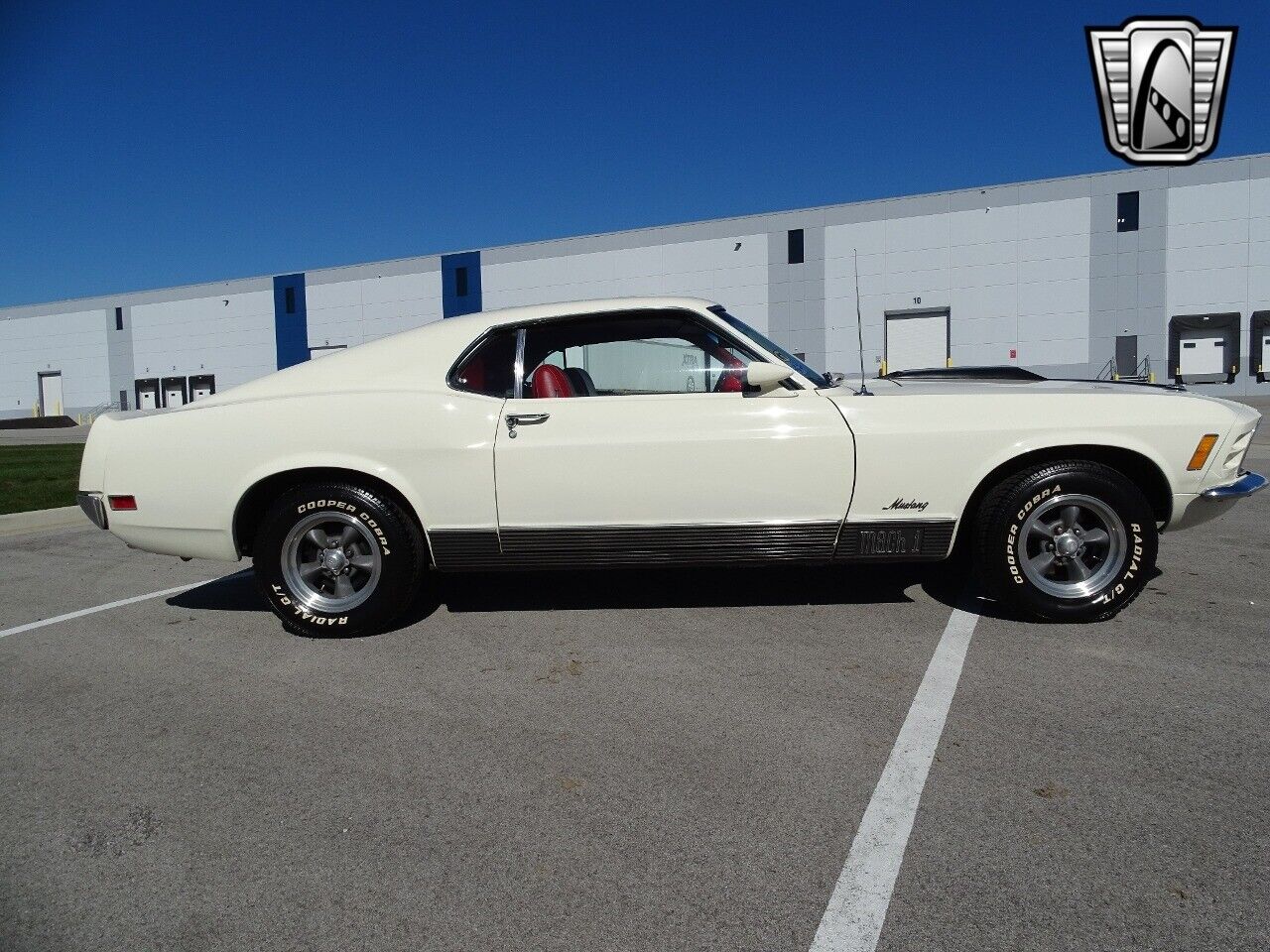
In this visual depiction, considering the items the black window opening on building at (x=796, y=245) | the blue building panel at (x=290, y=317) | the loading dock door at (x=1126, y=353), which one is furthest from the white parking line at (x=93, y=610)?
the blue building panel at (x=290, y=317)

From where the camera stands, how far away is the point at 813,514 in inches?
142

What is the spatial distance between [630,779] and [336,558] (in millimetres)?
2006

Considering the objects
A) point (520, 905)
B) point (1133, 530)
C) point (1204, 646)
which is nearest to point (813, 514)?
point (1133, 530)

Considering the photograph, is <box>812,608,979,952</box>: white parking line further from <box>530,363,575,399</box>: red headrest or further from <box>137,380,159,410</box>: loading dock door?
<box>137,380,159,410</box>: loading dock door

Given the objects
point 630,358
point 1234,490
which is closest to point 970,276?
point 1234,490

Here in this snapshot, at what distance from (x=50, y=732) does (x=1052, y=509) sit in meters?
3.96

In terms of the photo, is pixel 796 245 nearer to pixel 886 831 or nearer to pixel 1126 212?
pixel 1126 212

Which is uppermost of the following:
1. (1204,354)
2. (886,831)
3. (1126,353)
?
(1126,353)

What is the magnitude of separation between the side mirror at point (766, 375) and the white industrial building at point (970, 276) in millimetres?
29326

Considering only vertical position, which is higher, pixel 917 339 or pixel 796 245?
pixel 796 245

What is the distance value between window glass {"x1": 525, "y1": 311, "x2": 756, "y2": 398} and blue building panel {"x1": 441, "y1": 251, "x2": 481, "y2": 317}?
35571 millimetres

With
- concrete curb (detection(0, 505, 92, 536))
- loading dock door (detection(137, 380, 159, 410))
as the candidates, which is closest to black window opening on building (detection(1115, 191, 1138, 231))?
concrete curb (detection(0, 505, 92, 536))

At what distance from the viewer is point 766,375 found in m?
3.52

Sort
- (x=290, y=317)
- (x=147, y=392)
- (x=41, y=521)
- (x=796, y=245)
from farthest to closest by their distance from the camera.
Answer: (x=147, y=392)
(x=290, y=317)
(x=796, y=245)
(x=41, y=521)
